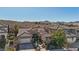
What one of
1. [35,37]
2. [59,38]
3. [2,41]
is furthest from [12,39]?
[59,38]

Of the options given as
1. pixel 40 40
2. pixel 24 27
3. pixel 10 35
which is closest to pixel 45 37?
pixel 40 40

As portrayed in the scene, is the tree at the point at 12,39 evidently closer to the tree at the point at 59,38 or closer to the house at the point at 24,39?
the house at the point at 24,39

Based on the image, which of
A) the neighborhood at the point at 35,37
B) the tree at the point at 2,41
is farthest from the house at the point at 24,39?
the tree at the point at 2,41

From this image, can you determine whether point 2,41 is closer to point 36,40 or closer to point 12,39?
point 12,39

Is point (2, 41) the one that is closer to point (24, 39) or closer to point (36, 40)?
point (24, 39)

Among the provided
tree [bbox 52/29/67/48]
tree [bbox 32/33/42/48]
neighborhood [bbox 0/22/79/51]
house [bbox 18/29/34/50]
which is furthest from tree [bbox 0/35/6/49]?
tree [bbox 52/29/67/48]

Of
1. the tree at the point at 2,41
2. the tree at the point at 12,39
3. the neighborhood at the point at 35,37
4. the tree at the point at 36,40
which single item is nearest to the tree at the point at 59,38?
the neighborhood at the point at 35,37

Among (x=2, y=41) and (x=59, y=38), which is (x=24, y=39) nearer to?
(x=2, y=41)

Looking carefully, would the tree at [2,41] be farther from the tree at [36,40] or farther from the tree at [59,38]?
the tree at [59,38]

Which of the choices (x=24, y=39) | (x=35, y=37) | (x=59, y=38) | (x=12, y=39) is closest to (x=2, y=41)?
(x=12, y=39)

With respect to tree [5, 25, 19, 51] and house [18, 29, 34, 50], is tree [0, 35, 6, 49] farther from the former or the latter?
house [18, 29, 34, 50]
